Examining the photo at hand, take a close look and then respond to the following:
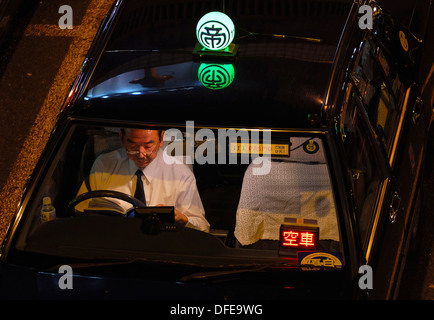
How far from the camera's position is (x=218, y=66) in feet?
13.3

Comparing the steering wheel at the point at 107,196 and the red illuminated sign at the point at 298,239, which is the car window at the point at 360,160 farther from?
the steering wheel at the point at 107,196

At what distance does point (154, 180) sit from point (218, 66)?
0.88 meters

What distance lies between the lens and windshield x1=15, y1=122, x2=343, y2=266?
378 cm

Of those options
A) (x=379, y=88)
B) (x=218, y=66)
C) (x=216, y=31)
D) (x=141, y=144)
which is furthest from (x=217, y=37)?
(x=379, y=88)

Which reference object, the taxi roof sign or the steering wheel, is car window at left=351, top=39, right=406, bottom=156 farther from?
the steering wheel

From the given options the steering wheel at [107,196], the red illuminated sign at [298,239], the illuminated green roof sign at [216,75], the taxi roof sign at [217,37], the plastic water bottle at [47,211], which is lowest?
the red illuminated sign at [298,239]

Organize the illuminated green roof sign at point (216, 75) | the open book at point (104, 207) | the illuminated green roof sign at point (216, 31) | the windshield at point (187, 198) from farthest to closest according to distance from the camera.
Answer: the open book at point (104, 207) → the illuminated green roof sign at point (216, 31) → the illuminated green roof sign at point (216, 75) → the windshield at point (187, 198)

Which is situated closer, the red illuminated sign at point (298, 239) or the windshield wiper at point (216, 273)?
the windshield wiper at point (216, 273)

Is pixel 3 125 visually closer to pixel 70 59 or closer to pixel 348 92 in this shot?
pixel 70 59

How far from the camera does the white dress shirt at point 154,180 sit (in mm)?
4445

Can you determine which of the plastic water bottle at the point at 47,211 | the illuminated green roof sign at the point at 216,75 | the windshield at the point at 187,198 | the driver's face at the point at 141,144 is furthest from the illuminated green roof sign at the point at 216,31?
the plastic water bottle at the point at 47,211

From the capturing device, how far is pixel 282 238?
12.5 feet

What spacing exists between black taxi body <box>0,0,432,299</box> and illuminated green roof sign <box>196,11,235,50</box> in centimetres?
2
